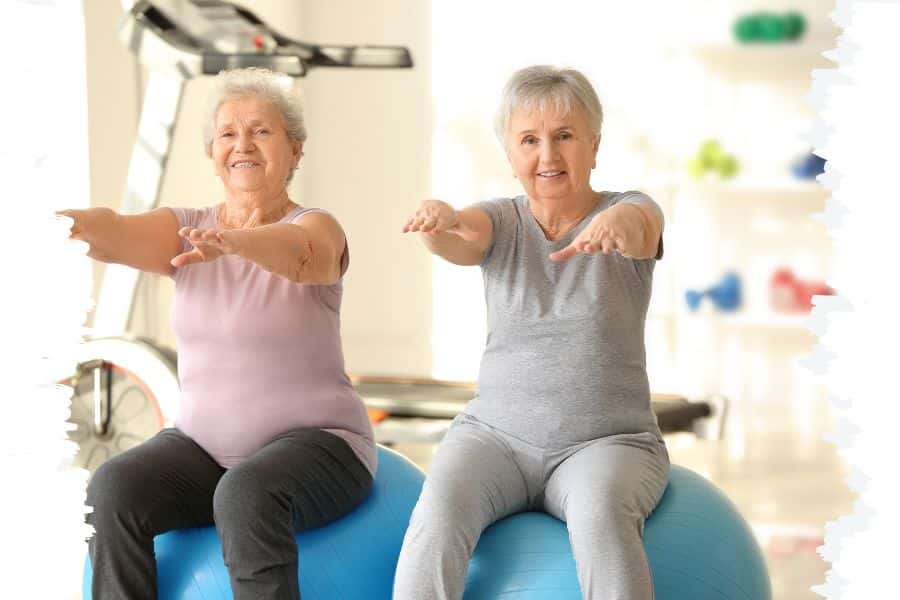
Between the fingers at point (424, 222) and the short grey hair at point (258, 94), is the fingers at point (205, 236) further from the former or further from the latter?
the short grey hair at point (258, 94)

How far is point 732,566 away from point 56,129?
133cm

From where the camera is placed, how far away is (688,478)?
1961 millimetres

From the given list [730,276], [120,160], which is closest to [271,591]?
[120,160]

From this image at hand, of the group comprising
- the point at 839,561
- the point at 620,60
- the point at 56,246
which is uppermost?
the point at 620,60

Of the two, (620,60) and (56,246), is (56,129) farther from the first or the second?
(620,60)

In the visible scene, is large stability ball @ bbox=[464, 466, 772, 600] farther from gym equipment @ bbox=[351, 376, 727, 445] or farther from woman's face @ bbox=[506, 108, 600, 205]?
gym equipment @ bbox=[351, 376, 727, 445]

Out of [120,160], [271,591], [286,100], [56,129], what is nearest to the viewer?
[56,129]

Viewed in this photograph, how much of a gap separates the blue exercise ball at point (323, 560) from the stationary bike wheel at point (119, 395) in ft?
3.98

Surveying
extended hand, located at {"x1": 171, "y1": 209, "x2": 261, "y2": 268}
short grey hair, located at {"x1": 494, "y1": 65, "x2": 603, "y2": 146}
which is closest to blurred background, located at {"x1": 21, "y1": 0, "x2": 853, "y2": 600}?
short grey hair, located at {"x1": 494, "y1": 65, "x2": 603, "y2": 146}

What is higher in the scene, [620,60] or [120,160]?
[620,60]

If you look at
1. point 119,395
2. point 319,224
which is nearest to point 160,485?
point 319,224

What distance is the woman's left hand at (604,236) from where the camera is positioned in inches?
63.4

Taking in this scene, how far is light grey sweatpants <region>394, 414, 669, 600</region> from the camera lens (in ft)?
5.12

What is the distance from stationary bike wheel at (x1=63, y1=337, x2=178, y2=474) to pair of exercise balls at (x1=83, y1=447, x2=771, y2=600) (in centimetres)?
121
